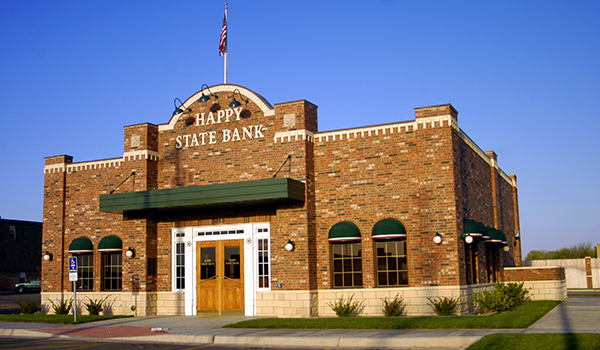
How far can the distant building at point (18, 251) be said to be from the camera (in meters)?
60.2

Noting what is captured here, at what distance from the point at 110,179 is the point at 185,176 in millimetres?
4035

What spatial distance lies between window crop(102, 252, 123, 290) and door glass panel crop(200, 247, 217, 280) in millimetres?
4189

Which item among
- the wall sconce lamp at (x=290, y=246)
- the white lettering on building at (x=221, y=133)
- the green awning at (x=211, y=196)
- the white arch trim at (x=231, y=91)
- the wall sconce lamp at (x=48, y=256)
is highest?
the white arch trim at (x=231, y=91)

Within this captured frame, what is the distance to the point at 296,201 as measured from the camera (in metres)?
21.8

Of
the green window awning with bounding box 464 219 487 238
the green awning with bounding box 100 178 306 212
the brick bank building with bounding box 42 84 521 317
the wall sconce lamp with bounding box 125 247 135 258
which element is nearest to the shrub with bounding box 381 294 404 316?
the brick bank building with bounding box 42 84 521 317

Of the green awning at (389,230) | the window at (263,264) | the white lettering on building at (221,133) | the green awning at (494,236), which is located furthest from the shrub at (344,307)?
the green awning at (494,236)

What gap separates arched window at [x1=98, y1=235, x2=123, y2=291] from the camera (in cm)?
2514

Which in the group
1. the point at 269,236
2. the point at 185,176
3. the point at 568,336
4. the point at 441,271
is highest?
the point at 185,176

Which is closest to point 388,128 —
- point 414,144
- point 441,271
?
point 414,144

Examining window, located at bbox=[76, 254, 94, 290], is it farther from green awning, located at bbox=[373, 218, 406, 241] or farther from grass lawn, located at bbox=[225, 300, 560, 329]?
green awning, located at bbox=[373, 218, 406, 241]

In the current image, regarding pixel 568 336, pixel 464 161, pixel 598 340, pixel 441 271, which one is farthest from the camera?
pixel 464 161

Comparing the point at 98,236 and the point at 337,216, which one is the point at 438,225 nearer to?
the point at 337,216

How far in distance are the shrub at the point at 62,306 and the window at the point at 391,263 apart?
14041mm

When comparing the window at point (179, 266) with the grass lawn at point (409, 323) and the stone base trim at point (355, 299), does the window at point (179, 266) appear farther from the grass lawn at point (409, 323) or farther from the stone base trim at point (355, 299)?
the grass lawn at point (409, 323)
